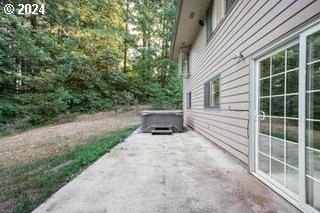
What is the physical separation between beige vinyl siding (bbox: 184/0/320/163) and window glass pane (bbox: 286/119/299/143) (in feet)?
3.05

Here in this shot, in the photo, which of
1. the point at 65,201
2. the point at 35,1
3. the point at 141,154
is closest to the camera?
the point at 65,201

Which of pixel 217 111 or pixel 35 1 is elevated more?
pixel 35 1

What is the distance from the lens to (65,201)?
273cm

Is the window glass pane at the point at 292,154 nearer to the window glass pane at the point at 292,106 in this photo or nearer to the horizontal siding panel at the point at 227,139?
the window glass pane at the point at 292,106

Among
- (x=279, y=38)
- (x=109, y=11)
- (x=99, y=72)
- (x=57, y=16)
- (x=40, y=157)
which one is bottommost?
(x=40, y=157)

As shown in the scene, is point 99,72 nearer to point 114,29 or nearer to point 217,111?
point 114,29

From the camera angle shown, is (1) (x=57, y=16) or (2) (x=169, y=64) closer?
(1) (x=57, y=16)

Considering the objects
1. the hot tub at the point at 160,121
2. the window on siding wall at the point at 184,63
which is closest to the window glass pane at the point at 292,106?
the hot tub at the point at 160,121

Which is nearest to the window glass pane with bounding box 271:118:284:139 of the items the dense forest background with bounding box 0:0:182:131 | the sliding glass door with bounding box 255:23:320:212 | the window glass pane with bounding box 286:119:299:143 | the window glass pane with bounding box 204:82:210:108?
the sliding glass door with bounding box 255:23:320:212

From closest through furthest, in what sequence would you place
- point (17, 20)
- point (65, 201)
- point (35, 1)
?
point (65, 201)
point (17, 20)
point (35, 1)

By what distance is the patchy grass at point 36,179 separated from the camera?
9.08ft

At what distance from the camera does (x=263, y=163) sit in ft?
11.3

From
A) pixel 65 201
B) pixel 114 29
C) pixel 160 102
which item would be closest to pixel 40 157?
pixel 65 201

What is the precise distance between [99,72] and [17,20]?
21.5ft
